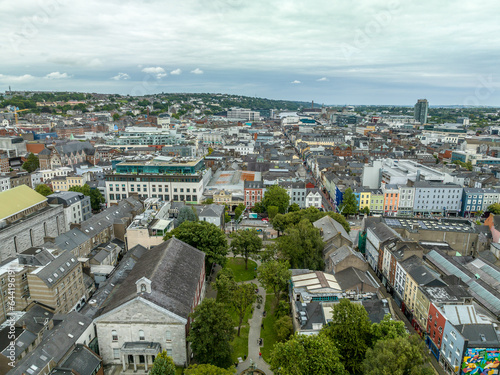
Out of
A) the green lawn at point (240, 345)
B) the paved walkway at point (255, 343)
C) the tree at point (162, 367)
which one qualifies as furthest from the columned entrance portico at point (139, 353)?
the paved walkway at point (255, 343)

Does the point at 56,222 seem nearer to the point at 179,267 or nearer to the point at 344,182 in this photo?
the point at 179,267

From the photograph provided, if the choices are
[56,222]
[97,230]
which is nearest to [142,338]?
[97,230]

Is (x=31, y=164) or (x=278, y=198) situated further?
(x=31, y=164)

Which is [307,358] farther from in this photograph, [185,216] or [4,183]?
[4,183]

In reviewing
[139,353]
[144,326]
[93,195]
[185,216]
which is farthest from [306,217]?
[93,195]

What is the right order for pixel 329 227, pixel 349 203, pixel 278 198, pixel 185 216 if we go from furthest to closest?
pixel 349 203
pixel 278 198
pixel 185 216
pixel 329 227

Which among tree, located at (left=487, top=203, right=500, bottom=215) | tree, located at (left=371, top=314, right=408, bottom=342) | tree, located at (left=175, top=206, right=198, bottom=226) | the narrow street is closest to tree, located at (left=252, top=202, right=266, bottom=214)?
tree, located at (left=175, top=206, right=198, bottom=226)

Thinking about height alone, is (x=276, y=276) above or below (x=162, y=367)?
above
